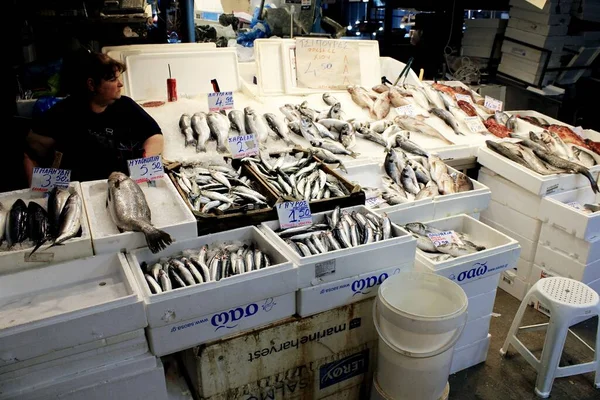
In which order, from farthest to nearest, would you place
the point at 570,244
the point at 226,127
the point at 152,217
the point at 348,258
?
the point at 226,127
the point at 570,244
the point at 152,217
the point at 348,258

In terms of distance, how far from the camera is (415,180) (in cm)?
349

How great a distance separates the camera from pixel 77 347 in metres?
1.92

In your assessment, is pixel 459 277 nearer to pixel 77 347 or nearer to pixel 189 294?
pixel 189 294

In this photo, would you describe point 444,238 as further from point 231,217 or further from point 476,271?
point 231,217

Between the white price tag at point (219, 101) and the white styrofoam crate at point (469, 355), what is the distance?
280 cm

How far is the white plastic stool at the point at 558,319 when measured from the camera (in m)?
2.91

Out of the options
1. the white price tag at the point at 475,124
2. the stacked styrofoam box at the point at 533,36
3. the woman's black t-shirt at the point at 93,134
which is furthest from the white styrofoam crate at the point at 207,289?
→ the stacked styrofoam box at the point at 533,36

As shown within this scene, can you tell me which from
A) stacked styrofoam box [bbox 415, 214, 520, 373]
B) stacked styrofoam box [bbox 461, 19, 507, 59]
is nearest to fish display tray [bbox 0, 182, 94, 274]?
stacked styrofoam box [bbox 415, 214, 520, 373]

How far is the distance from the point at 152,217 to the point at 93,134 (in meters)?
1.29

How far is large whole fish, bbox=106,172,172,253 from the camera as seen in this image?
2.21 meters

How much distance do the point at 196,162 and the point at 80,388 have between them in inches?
70.3

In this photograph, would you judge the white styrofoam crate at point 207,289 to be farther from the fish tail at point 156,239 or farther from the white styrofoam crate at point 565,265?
the white styrofoam crate at point 565,265

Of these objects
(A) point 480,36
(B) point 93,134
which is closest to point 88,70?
(B) point 93,134

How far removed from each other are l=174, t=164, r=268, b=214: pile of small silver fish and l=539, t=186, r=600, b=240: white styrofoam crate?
236cm
